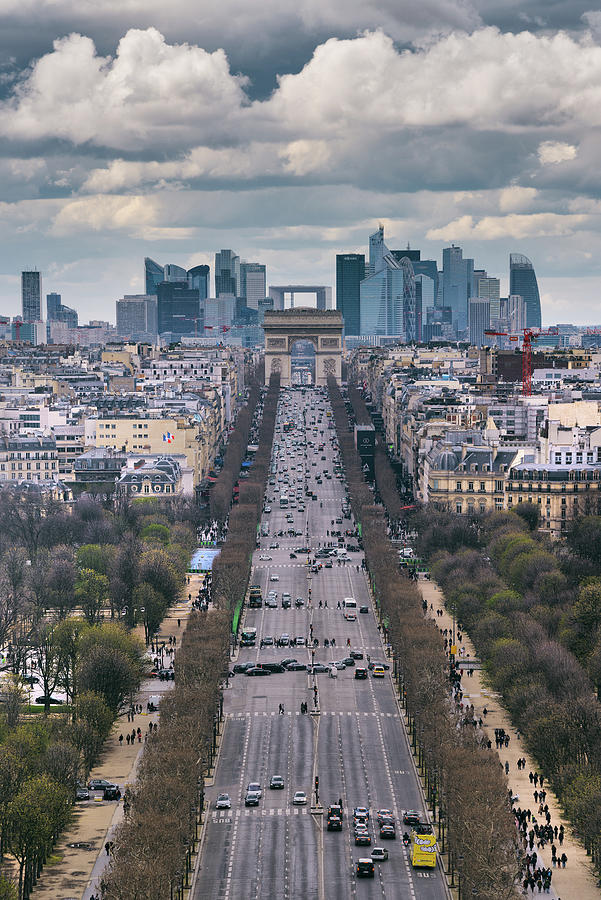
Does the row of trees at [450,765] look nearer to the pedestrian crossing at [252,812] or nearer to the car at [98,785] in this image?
the pedestrian crossing at [252,812]

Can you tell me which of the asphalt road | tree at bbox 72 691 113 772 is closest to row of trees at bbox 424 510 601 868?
the asphalt road

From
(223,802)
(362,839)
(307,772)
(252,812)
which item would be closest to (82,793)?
(223,802)

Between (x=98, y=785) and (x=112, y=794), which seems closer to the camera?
(x=112, y=794)

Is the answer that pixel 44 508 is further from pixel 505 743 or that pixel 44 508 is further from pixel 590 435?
pixel 505 743

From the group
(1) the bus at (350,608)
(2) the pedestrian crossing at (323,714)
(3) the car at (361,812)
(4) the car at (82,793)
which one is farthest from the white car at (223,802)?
(1) the bus at (350,608)

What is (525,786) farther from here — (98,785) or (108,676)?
(108,676)
